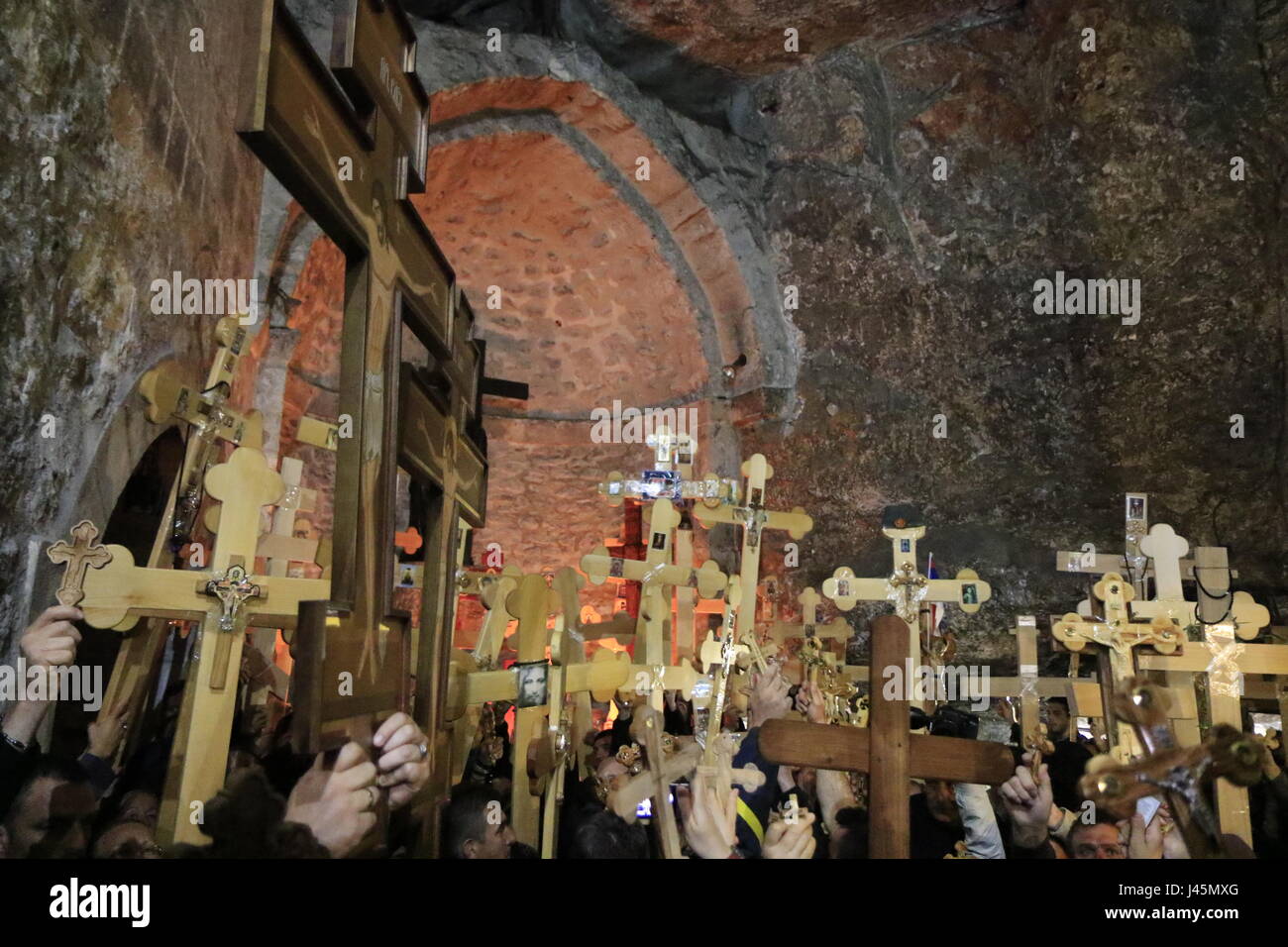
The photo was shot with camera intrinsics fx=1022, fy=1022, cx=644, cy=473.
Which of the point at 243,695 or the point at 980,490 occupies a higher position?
the point at 980,490

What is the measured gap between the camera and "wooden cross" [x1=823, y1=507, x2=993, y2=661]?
486 cm

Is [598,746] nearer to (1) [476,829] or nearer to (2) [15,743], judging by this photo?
(1) [476,829]

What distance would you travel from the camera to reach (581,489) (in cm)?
965

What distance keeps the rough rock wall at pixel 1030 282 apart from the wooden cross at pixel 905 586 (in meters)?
2.81

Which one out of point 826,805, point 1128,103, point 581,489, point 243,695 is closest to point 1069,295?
point 1128,103

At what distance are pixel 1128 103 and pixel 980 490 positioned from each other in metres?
3.12

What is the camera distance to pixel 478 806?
123 inches

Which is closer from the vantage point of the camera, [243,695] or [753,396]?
[243,695]

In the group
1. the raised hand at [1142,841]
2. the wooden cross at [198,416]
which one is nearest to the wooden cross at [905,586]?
the raised hand at [1142,841]

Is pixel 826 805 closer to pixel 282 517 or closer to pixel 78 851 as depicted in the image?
pixel 78 851

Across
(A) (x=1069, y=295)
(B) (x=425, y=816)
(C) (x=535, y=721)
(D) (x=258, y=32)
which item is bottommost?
(B) (x=425, y=816)

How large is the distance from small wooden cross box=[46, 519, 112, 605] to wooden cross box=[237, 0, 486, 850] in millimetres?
738

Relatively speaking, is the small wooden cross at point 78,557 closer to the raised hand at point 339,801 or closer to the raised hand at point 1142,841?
the raised hand at point 339,801

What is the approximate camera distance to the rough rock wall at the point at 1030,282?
7.36m
